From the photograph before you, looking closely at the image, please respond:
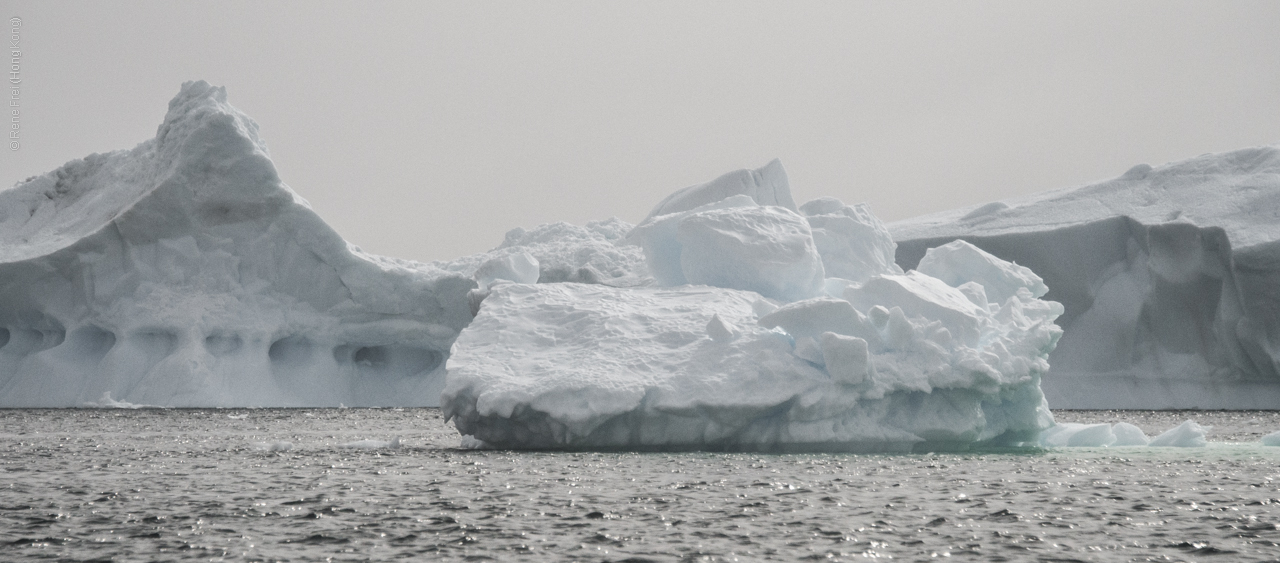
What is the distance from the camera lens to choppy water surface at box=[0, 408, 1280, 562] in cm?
545

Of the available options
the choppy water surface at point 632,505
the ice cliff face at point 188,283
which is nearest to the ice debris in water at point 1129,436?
the choppy water surface at point 632,505

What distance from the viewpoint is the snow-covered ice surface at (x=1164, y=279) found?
19312 millimetres

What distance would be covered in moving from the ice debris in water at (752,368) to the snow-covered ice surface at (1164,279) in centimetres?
982

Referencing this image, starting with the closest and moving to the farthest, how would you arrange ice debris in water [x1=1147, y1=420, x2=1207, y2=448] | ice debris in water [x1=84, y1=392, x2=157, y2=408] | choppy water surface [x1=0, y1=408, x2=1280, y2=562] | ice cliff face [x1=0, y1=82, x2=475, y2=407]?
choppy water surface [x1=0, y1=408, x2=1280, y2=562], ice debris in water [x1=1147, y1=420, x2=1207, y2=448], ice debris in water [x1=84, y1=392, x2=157, y2=408], ice cliff face [x1=0, y1=82, x2=475, y2=407]

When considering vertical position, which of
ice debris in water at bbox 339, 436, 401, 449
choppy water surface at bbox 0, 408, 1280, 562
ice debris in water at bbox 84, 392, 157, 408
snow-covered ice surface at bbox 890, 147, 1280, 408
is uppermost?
snow-covered ice surface at bbox 890, 147, 1280, 408

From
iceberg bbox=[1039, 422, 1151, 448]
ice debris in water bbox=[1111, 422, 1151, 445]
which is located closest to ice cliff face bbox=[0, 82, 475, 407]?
iceberg bbox=[1039, 422, 1151, 448]

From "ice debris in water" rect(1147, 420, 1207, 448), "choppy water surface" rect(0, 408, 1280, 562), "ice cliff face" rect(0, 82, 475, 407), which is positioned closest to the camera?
"choppy water surface" rect(0, 408, 1280, 562)

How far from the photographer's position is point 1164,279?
19812 millimetres

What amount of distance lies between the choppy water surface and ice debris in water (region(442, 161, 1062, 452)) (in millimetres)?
343

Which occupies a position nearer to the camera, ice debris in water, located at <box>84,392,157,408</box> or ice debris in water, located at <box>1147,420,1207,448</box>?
ice debris in water, located at <box>1147,420,1207,448</box>

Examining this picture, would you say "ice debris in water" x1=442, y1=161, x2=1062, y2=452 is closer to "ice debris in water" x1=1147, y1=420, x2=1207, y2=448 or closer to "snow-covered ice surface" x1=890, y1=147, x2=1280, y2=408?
"ice debris in water" x1=1147, y1=420, x2=1207, y2=448

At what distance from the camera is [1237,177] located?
2078cm

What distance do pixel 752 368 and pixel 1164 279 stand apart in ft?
42.8

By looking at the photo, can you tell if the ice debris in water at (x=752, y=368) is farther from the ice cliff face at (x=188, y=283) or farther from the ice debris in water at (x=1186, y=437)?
the ice cliff face at (x=188, y=283)
